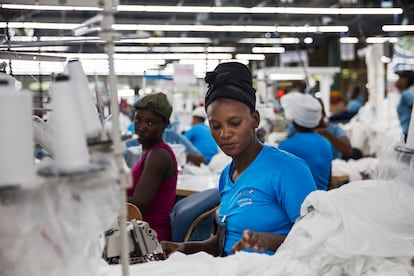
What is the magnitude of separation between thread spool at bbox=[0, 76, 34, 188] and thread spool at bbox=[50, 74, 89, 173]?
55 mm

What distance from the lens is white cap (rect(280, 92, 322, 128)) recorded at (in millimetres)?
3936

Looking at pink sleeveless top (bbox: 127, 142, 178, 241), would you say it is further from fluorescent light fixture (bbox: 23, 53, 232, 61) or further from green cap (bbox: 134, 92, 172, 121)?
fluorescent light fixture (bbox: 23, 53, 232, 61)

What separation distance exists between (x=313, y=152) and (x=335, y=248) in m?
2.24

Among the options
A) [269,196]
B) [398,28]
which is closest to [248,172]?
[269,196]

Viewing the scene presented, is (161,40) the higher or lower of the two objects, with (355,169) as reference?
higher

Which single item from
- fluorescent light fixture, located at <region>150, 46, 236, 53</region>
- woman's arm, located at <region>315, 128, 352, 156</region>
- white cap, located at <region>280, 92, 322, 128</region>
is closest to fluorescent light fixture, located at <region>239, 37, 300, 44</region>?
fluorescent light fixture, located at <region>150, 46, 236, 53</region>

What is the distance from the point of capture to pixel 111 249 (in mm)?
1654

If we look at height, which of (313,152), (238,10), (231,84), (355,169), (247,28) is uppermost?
(238,10)

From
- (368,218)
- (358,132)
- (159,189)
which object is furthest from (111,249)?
(358,132)

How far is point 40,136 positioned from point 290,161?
0.82 m

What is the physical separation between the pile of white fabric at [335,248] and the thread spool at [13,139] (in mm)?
511

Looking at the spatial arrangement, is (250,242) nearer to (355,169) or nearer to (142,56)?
(142,56)

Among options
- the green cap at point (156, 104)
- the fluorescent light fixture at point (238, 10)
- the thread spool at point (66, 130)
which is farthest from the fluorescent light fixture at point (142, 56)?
the fluorescent light fixture at point (238, 10)

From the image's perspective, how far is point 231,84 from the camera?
1.73 m
